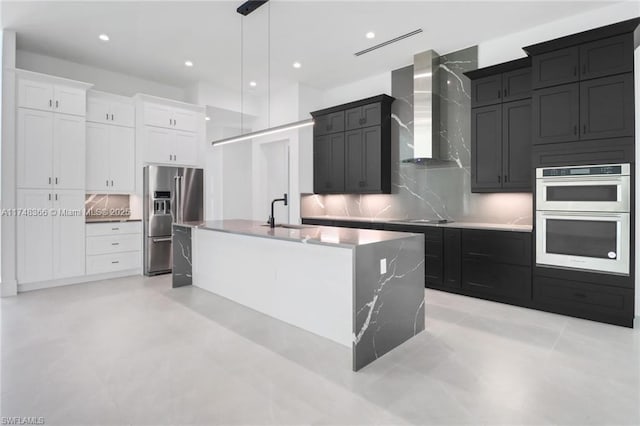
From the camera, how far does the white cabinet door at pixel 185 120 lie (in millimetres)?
5828

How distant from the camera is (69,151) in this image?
4777 mm

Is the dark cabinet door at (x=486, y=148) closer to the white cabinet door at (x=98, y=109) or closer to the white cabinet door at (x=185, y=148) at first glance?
the white cabinet door at (x=185, y=148)

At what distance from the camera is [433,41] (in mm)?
4523

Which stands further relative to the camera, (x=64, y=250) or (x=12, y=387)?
(x=64, y=250)

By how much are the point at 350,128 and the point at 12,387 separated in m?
5.05

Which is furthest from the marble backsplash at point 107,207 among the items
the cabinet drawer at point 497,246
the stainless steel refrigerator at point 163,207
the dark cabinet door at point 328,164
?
the cabinet drawer at point 497,246

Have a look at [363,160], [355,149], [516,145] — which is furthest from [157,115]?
[516,145]

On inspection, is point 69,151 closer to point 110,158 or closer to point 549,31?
point 110,158

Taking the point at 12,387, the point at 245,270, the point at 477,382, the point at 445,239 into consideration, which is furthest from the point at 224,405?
the point at 445,239

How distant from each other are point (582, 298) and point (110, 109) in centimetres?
655

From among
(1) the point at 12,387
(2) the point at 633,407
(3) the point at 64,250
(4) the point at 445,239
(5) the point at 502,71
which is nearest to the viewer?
(2) the point at 633,407

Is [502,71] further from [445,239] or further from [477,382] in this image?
[477,382]

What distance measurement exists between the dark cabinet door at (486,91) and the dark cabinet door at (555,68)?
52 cm

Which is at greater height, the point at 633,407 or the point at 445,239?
the point at 445,239
